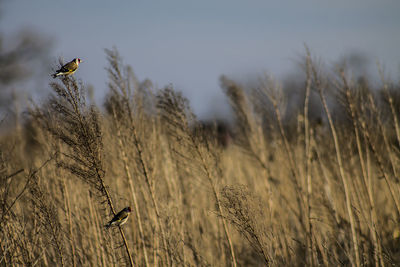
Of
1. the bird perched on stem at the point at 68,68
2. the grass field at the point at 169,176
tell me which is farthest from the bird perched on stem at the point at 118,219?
the bird perched on stem at the point at 68,68

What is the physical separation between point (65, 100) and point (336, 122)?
12.7 ft

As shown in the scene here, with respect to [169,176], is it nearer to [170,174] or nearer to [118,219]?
[170,174]

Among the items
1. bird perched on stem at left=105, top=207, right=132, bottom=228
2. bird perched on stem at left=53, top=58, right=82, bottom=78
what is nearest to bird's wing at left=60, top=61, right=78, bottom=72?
bird perched on stem at left=53, top=58, right=82, bottom=78

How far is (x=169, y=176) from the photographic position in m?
5.45

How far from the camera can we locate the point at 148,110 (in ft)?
17.9

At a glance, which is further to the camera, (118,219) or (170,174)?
(170,174)

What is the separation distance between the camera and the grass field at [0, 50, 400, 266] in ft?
10.4

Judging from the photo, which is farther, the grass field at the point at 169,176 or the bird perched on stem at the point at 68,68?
the grass field at the point at 169,176

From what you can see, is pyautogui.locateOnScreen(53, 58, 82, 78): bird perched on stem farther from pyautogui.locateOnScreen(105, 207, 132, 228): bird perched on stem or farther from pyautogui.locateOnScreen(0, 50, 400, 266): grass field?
pyautogui.locateOnScreen(105, 207, 132, 228): bird perched on stem

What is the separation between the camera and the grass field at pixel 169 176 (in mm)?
3160

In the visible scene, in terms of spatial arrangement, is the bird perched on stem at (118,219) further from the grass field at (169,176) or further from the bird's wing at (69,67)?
the bird's wing at (69,67)

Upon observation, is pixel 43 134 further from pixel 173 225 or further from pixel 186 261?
pixel 186 261

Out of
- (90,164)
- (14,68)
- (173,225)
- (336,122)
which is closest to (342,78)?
(336,122)

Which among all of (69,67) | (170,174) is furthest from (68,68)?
(170,174)
